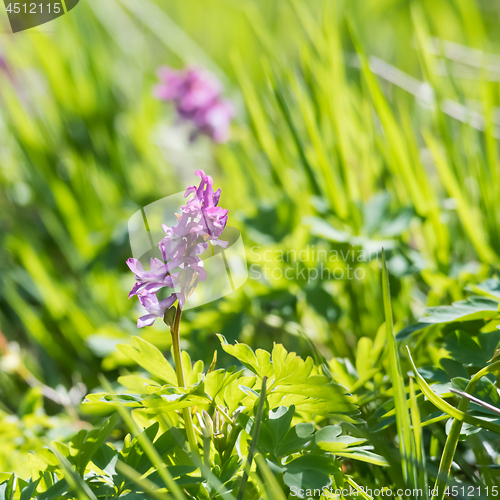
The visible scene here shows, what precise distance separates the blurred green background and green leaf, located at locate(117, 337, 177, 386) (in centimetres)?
22

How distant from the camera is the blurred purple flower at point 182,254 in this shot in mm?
400

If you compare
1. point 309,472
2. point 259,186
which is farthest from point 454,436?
point 259,186

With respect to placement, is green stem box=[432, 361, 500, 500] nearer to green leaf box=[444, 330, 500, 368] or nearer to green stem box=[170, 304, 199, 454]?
green leaf box=[444, 330, 500, 368]

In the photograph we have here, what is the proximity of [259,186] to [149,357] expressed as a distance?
835mm

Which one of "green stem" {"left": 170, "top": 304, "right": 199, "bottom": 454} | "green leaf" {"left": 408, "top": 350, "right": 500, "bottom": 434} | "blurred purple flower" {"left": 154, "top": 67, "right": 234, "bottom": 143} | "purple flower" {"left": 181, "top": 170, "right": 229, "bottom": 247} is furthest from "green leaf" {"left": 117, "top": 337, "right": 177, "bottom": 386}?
"blurred purple flower" {"left": 154, "top": 67, "right": 234, "bottom": 143}

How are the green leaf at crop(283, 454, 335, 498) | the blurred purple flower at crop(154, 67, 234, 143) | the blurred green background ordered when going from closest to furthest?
the green leaf at crop(283, 454, 335, 498), the blurred green background, the blurred purple flower at crop(154, 67, 234, 143)

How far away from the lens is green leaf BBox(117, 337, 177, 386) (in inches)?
16.2

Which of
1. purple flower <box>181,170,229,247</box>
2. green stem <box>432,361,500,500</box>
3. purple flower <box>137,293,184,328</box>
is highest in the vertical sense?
purple flower <box>181,170,229,247</box>

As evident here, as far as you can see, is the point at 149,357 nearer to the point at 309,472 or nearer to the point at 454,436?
the point at 309,472

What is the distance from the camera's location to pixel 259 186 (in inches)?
47.0

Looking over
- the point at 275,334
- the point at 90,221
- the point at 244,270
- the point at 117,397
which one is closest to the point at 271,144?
the point at 244,270

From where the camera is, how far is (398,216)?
2.70 feet

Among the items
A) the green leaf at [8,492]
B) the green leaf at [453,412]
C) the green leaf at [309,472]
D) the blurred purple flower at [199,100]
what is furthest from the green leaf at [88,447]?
the blurred purple flower at [199,100]

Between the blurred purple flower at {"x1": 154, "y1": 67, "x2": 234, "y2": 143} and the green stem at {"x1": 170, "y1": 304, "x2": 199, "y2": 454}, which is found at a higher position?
the blurred purple flower at {"x1": 154, "y1": 67, "x2": 234, "y2": 143}
